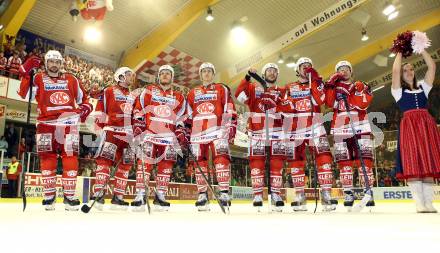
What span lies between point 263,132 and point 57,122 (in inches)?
93.8

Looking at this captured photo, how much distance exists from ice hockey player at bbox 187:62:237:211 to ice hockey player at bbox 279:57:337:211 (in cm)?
73

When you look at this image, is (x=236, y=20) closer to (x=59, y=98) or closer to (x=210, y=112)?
(x=210, y=112)

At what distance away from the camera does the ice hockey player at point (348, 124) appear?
448 centimetres

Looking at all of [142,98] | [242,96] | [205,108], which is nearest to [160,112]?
[142,98]

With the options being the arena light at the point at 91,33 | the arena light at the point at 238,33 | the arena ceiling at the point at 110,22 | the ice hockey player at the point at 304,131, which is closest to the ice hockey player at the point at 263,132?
the ice hockey player at the point at 304,131

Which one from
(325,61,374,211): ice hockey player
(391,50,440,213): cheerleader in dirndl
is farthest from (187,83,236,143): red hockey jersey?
(391,50,440,213): cheerleader in dirndl

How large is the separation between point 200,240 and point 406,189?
9.82 m

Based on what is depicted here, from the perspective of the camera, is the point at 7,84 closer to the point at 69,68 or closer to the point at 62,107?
the point at 69,68

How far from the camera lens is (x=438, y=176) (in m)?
3.51

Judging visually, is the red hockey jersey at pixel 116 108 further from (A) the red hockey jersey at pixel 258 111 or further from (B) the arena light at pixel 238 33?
(B) the arena light at pixel 238 33

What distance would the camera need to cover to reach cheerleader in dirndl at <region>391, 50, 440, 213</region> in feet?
11.7

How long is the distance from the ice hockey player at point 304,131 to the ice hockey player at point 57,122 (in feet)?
8.09

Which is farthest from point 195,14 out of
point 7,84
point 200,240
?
point 200,240

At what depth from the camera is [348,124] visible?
4574 millimetres
